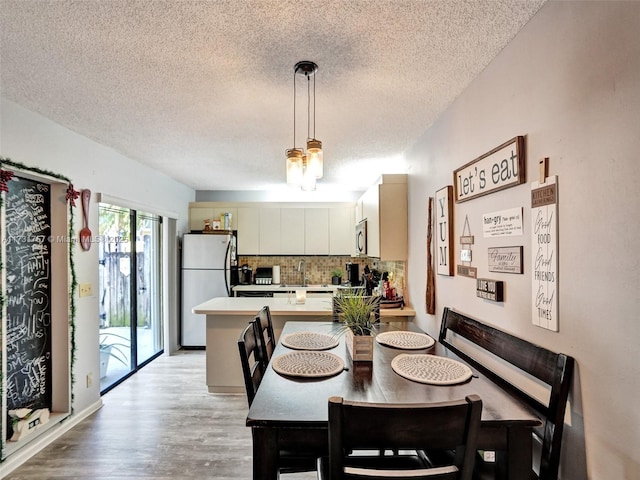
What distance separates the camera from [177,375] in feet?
12.9

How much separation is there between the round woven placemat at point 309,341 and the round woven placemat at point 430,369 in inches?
17.1

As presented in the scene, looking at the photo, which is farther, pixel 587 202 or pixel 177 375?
pixel 177 375

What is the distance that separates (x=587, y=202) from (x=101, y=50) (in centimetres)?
222

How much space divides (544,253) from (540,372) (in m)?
0.48

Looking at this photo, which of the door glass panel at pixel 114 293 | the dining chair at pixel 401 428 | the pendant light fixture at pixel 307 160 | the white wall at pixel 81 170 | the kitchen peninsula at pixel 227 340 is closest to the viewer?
the dining chair at pixel 401 428

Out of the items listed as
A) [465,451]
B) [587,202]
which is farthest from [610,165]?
[465,451]

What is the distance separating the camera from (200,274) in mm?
4965

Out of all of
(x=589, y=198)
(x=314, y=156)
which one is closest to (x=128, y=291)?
(x=314, y=156)

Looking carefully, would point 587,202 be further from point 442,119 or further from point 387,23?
point 442,119

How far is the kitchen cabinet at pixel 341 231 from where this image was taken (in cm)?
562

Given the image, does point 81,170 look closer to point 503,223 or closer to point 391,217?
point 391,217

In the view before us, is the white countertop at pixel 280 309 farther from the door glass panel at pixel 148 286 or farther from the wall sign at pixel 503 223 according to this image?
the wall sign at pixel 503 223

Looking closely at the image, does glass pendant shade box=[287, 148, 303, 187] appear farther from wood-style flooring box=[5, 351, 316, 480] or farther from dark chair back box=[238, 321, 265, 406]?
wood-style flooring box=[5, 351, 316, 480]

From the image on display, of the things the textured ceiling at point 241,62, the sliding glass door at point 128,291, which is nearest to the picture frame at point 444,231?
the textured ceiling at point 241,62
